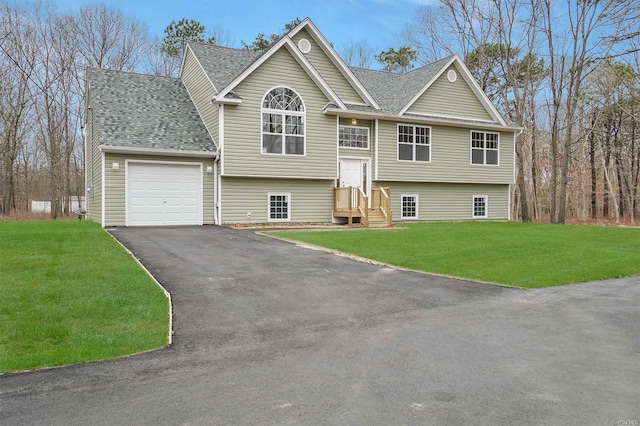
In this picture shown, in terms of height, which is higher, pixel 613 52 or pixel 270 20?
pixel 270 20

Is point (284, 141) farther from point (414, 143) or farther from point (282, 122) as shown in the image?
point (414, 143)

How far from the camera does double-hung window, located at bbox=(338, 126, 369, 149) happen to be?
62.6 feet

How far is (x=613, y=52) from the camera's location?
930 inches

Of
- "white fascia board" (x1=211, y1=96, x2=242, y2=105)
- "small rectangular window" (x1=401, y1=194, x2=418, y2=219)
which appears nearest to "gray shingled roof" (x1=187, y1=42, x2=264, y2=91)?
"white fascia board" (x1=211, y1=96, x2=242, y2=105)

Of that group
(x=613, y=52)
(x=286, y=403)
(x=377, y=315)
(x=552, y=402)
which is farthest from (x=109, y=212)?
(x=613, y=52)

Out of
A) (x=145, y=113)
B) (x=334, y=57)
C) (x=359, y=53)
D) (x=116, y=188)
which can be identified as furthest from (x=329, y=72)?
(x=359, y=53)

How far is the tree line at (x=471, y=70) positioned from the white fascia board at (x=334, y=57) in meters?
9.95

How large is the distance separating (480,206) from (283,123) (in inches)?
436

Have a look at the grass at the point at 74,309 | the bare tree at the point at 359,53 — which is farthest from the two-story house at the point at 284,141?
the bare tree at the point at 359,53

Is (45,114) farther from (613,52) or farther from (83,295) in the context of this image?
(613,52)

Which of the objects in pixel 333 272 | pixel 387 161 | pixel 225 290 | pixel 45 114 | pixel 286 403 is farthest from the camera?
pixel 45 114

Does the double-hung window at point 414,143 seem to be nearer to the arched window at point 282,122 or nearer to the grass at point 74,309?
the arched window at point 282,122

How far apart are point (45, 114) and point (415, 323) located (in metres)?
31.8

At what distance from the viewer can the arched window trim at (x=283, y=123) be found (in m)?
17.2
